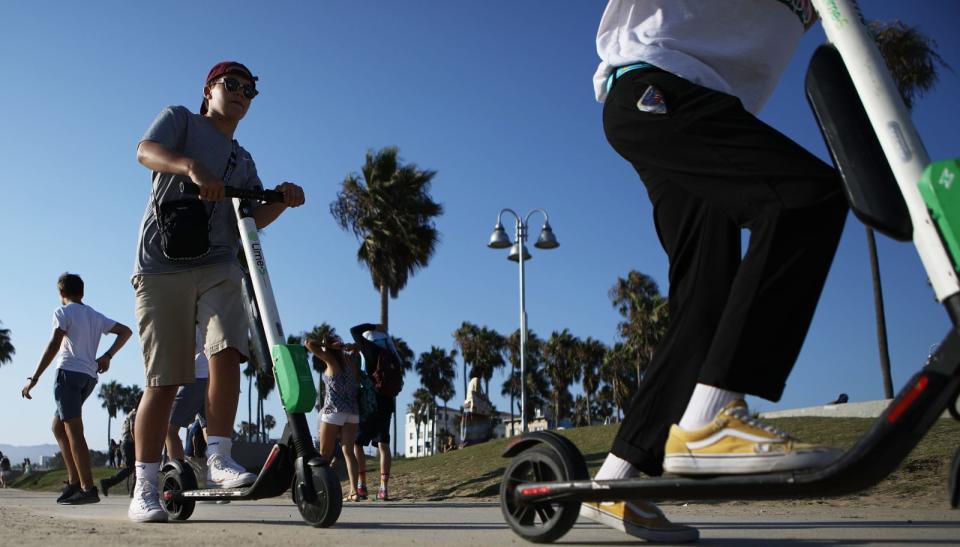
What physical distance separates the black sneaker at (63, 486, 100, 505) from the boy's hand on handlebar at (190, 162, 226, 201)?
4326mm

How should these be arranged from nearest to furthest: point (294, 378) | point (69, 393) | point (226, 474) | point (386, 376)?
point (294, 378), point (226, 474), point (69, 393), point (386, 376)

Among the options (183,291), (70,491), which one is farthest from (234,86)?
(70,491)

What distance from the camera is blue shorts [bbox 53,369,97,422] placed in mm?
7098

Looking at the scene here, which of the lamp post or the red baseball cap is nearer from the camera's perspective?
the red baseball cap

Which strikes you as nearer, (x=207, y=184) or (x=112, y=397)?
(x=207, y=184)

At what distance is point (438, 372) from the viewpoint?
295ft

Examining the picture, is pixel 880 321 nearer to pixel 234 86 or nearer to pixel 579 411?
pixel 234 86

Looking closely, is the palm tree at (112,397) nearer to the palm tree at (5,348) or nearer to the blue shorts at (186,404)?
the palm tree at (5,348)

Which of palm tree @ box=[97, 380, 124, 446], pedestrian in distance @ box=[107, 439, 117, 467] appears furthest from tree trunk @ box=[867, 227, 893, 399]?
palm tree @ box=[97, 380, 124, 446]

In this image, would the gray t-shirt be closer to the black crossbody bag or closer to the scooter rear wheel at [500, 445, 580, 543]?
the black crossbody bag

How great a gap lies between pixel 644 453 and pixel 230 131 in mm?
3085

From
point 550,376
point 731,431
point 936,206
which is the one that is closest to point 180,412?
point 731,431

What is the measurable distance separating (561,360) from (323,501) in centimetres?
7683

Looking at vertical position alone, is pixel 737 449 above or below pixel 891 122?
below
